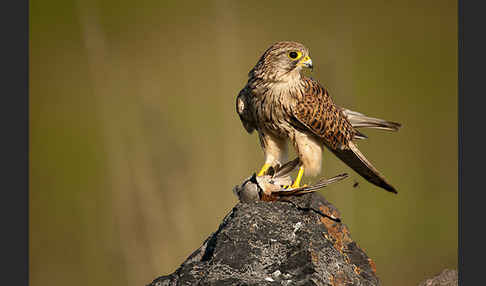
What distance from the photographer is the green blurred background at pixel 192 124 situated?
13.0 ft

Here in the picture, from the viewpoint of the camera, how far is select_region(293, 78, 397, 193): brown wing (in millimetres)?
3041

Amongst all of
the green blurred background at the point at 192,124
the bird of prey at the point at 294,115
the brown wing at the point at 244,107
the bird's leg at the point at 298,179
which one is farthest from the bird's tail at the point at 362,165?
the green blurred background at the point at 192,124

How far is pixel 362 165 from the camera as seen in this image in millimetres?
3287

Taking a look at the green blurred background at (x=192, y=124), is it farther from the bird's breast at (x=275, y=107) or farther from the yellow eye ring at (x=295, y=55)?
the yellow eye ring at (x=295, y=55)

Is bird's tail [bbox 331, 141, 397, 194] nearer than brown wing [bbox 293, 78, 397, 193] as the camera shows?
No

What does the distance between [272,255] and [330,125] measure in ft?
3.80

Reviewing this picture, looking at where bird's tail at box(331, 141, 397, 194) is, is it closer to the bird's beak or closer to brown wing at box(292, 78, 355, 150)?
brown wing at box(292, 78, 355, 150)

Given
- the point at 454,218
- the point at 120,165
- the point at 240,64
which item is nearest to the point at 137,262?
the point at 120,165

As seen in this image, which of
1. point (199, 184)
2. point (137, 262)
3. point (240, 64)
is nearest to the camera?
point (137, 262)

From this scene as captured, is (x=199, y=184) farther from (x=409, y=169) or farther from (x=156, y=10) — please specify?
(x=409, y=169)

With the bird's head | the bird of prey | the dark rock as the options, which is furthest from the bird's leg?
the bird's head

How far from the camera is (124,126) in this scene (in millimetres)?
4070

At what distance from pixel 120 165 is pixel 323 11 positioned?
2313 mm

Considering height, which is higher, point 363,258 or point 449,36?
point 449,36
